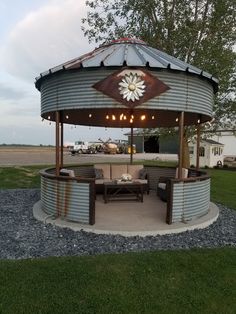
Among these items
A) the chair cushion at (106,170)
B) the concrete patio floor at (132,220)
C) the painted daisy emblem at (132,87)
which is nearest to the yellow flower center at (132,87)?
the painted daisy emblem at (132,87)

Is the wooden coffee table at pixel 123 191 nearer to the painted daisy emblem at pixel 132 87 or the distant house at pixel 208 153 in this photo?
the painted daisy emblem at pixel 132 87

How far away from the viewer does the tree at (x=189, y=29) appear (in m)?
18.0

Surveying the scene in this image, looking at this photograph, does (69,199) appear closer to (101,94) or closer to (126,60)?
(101,94)

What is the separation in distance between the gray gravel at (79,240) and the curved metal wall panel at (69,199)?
0.52 meters

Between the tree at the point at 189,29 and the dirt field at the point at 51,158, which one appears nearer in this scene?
the tree at the point at 189,29

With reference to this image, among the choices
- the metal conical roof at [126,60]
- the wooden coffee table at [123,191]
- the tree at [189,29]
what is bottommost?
the wooden coffee table at [123,191]

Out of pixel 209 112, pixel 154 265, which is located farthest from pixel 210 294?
pixel 209 112

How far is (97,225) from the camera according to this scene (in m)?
7.76

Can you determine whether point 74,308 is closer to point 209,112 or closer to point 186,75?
point 186,75

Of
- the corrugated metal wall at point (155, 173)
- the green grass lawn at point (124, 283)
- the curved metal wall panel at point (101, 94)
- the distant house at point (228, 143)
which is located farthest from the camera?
the distant house at point (228, 143)

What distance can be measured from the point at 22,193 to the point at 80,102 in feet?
22.7

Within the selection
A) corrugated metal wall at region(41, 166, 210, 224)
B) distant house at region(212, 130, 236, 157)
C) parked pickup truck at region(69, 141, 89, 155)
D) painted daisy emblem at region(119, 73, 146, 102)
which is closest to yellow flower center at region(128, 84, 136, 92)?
painted daisy emblem at region(119, 73, 146, 102)

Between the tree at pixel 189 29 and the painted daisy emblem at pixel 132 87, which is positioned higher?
the tree at pixel 189 29

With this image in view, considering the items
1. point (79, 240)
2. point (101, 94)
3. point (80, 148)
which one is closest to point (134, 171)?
point (101, 94)
